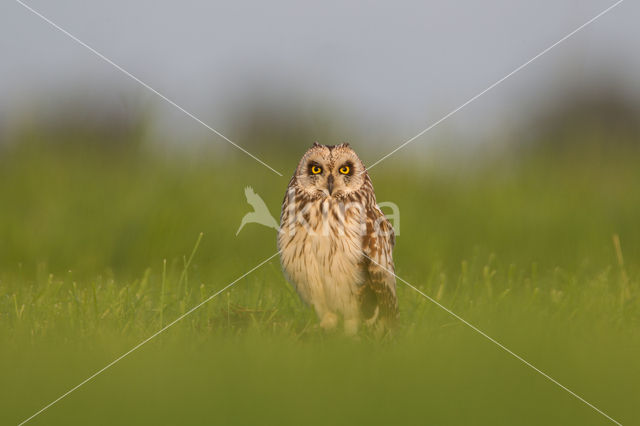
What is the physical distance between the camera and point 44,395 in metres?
3.62

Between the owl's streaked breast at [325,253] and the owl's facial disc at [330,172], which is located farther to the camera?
the owl's facial disc at [330,172]

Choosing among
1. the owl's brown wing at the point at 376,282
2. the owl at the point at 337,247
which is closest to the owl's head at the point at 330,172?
the owl at the point at 337,247

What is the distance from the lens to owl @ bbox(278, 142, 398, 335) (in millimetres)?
5473

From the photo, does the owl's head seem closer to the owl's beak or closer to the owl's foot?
the owl's beak

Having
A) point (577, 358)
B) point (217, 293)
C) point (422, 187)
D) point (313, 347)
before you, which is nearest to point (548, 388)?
point (577, 358)

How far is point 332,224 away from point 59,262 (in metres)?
3.98

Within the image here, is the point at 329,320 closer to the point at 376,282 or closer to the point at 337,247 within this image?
the point at 376,282

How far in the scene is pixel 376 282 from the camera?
550cm

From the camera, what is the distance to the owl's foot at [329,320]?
5554 mm

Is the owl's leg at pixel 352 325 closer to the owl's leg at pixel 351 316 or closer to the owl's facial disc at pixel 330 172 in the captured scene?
the owl's leg at pixel 351 316

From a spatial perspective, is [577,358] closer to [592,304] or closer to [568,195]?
[592,304]

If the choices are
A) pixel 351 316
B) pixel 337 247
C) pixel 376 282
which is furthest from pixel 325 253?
pixel 351 316

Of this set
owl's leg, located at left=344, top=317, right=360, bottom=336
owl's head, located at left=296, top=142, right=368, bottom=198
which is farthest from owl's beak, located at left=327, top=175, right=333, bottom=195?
owl's leg, located at left=344, top=317, right=360, bottom=336

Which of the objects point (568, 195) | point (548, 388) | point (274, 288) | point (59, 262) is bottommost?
point (59, 262)
